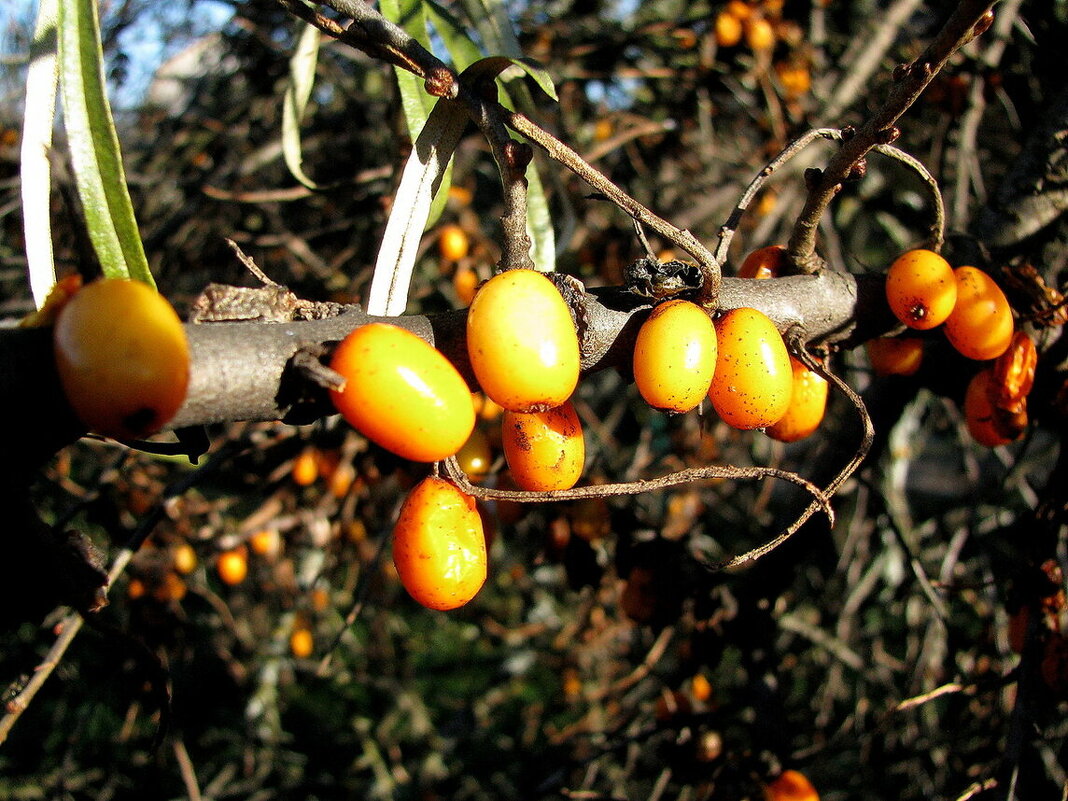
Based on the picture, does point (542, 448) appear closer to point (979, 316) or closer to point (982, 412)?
point (979, 316)

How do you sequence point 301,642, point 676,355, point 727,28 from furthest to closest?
point 301,642 < point 727,28 < point 676,355

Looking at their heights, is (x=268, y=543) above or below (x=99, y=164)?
below

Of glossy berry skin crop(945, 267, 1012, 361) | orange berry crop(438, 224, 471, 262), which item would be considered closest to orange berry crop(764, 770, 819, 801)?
glossy berry skin crop(945, 267, 1012, 361)

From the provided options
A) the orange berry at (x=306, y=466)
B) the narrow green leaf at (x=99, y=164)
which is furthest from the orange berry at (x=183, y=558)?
the narrow green leaf at (x=99, y=164)

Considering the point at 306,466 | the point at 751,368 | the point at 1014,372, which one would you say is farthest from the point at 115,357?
the point at 306,466

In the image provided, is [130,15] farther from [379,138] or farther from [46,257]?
[46,257]

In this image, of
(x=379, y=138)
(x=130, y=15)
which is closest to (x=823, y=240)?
(x=379, y=138)
